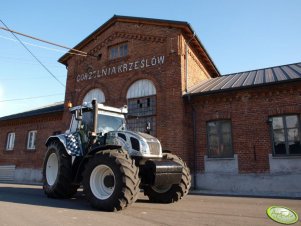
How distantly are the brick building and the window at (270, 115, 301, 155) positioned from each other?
38mm

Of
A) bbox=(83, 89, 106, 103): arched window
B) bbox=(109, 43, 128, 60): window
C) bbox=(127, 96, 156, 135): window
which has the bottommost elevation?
bbox=(127, 96, 156, 135): window

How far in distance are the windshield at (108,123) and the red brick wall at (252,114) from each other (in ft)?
18.8

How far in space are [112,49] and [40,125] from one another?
8.25 m

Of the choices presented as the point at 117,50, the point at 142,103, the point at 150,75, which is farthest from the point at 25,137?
the point at 150,75

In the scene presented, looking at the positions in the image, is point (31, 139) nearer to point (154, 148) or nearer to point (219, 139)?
point (219, 139)

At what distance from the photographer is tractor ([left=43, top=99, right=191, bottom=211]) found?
6062mm

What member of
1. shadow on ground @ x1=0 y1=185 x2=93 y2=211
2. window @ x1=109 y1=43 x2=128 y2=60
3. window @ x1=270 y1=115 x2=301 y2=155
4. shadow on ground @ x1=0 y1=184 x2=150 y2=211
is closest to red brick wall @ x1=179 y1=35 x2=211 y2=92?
window @ x1=109 y1=43 x2=128 y2=60

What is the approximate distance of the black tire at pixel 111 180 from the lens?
5867mm

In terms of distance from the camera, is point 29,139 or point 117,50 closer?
point 117,50

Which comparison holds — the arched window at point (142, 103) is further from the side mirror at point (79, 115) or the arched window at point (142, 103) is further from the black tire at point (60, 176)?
the side mirror at point (79, 115)

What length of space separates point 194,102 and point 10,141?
16641 mm

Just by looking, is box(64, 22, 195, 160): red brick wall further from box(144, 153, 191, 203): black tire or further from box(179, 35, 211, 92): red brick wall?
box(144, 153, 191, 203): black tire

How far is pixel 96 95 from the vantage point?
56.6 ft

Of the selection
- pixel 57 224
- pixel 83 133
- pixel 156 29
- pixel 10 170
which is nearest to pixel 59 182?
pixel 83 133
